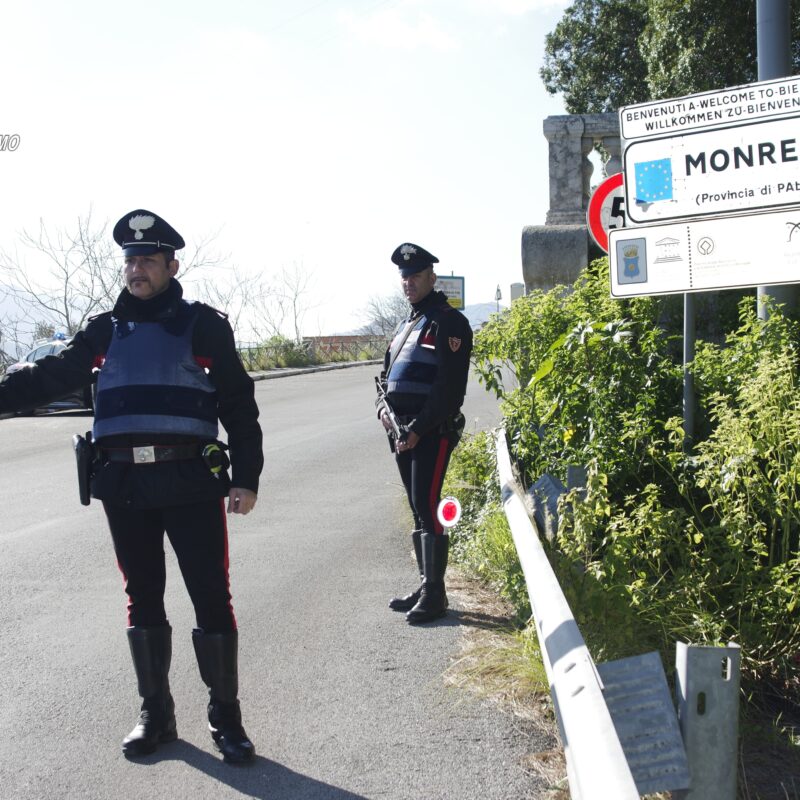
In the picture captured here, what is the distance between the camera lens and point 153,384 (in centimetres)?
376

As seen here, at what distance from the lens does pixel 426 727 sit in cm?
388

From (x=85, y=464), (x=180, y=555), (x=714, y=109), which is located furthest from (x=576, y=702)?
(x=714, y=109)

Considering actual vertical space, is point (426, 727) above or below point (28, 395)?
Result: below

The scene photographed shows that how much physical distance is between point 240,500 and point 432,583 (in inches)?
71.1

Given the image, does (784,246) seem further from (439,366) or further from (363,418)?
(363,418)

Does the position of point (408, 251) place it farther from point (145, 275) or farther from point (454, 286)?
point (454, 286)

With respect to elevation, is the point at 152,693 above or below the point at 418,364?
below

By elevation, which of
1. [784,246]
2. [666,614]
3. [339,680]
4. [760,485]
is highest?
[784,246]

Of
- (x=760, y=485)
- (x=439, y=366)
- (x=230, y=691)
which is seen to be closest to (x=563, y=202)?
(x=439, y=366)

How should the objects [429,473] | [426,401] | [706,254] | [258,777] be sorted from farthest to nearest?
[429,473]
[426,401]
[706,254]
[258,777]

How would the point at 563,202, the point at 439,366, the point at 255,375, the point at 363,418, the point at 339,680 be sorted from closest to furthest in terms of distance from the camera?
the point at 339,680 < the point at 439,366 < the point at 563,202 < the point at 363,418 < the point at 255,375

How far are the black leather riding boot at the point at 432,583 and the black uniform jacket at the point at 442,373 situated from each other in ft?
2.01

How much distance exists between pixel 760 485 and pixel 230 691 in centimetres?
219

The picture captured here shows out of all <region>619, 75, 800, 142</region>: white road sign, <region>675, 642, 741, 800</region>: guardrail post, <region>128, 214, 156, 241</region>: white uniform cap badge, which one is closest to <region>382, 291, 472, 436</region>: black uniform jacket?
Result: <region>619, 75, 800, 142</region>: white road sign
